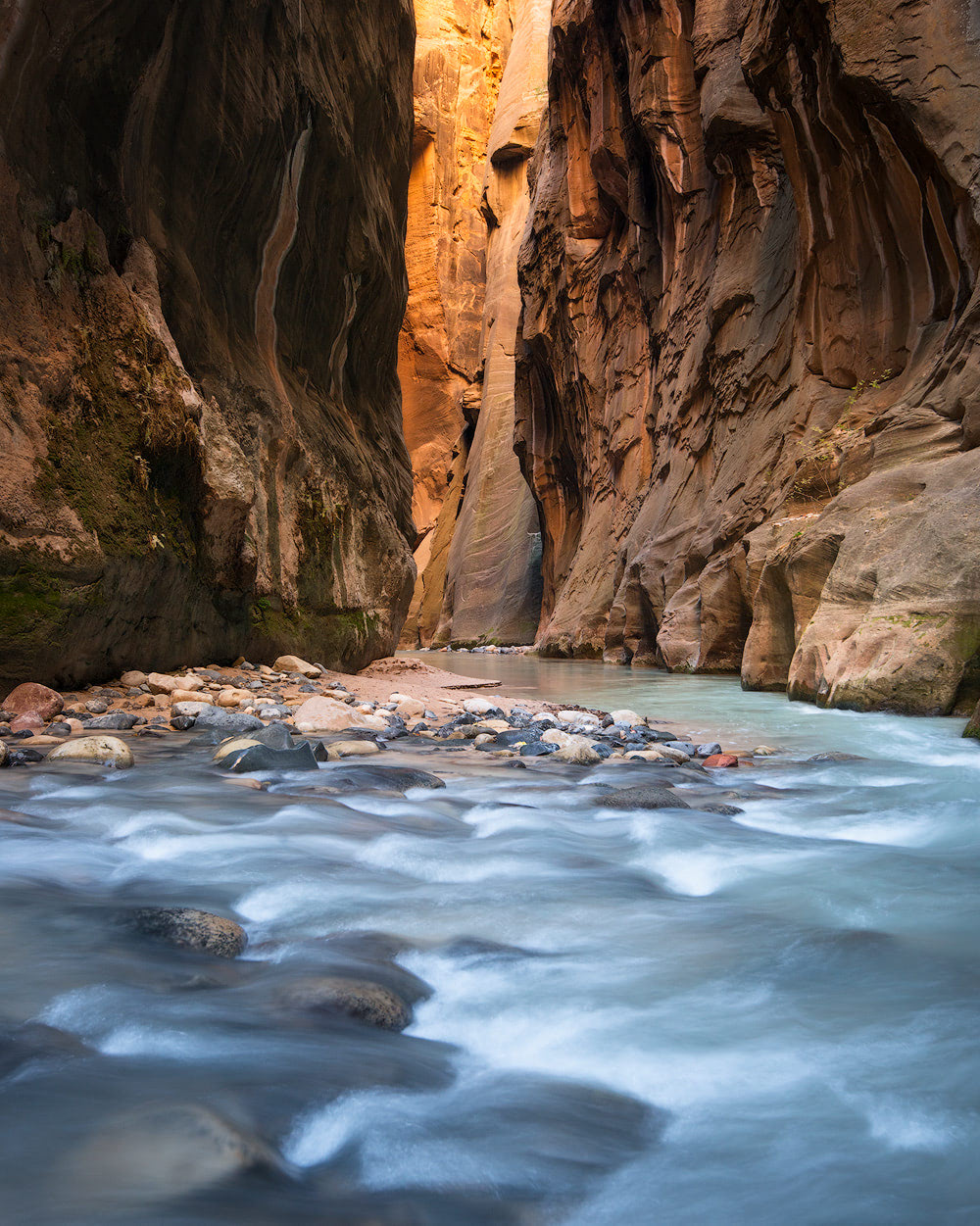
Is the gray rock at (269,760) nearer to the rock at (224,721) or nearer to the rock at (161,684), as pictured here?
the rock at (224,721)

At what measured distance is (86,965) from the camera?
1490mm

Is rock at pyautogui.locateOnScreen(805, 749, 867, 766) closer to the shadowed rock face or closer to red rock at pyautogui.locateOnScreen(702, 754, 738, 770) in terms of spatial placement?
red rock at pyautogui.locateOnScreen(702, 754, 738, 770)

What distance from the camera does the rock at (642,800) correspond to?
3035mm

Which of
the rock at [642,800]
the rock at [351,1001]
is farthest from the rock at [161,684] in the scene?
the rock at [351,1001]

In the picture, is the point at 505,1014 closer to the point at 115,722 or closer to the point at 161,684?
the point at 115,722

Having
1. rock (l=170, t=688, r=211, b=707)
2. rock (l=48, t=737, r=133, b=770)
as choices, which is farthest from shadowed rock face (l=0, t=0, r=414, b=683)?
rock (l=48, t=737, r=133, b=770)

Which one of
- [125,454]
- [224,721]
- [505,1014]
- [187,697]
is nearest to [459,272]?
[125,454]

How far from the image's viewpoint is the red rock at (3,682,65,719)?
4.17 meters

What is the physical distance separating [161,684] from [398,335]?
8.48 metres

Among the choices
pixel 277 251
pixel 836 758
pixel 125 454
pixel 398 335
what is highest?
pixel 398 335

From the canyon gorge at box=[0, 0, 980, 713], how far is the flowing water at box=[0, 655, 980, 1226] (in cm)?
292

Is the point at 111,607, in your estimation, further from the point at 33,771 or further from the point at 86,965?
the point at 86,965

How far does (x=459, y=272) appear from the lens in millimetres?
43594

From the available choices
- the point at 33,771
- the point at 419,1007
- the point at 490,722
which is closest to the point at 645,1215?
the point at 419,1007
